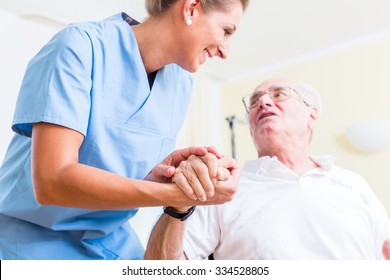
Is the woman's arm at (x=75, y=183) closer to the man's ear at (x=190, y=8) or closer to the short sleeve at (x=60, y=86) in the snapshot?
the short sleeve at (x=60, y=86)

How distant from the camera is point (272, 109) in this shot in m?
1.53

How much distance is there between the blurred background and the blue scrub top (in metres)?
1.33

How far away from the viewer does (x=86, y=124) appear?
790 mm

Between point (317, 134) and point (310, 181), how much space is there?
1337 mm

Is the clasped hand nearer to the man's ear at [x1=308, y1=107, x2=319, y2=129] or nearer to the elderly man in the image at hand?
the elderly man

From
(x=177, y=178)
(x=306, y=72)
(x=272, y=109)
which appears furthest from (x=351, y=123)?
(x=177, y=178)

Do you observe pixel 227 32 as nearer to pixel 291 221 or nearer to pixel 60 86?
pixel 60 86

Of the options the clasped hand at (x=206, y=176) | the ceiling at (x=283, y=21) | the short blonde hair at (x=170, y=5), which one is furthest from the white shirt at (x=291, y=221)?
the ceiling at (x=283, y=21)

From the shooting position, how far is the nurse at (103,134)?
70 cm

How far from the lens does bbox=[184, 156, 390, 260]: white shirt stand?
1225 millimetres

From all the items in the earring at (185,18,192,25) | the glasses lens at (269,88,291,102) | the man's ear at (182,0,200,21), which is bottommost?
the glasses lens at (269,88,291,102)

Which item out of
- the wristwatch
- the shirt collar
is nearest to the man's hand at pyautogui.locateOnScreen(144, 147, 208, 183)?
the wristwatch

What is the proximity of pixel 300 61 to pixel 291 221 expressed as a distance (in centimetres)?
182

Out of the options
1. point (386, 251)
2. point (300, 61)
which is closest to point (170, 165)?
point (386, 251)
